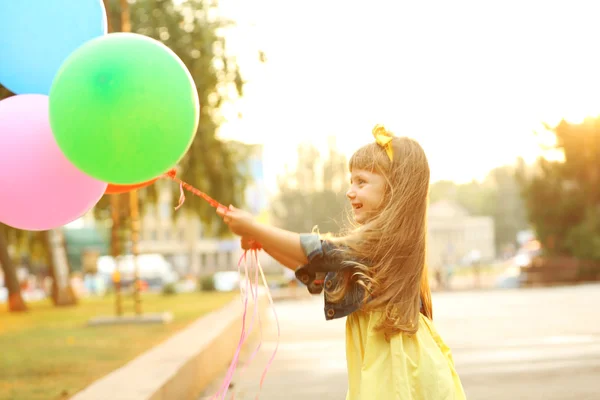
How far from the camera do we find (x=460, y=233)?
80.2 metres

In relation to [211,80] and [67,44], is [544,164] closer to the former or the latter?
[211,80]

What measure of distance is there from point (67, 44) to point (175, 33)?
1236 centimetres

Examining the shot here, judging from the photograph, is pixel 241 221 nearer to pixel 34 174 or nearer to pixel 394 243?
pixel 394 243

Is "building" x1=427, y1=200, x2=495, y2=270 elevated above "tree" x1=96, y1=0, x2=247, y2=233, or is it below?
below

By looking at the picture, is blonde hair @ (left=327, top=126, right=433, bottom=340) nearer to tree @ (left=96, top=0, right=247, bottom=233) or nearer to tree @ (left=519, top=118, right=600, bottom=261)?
tree @ (left=96, top=0, right=247, bottom=233)

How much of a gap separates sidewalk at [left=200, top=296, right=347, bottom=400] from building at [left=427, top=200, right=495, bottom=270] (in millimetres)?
58431

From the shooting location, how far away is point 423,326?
335 centimetres

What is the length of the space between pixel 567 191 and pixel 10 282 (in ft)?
64.3

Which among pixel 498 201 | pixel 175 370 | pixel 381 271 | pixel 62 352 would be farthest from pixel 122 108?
pixel 498 201

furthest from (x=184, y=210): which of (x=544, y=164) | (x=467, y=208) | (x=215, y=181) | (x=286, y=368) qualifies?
(x=467, y=208)

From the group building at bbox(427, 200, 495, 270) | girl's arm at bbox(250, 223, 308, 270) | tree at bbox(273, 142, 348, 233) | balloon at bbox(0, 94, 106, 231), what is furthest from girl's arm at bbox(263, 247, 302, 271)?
building at bbox(427, 200, 495, 270)

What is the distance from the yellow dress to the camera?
3148 millimetres

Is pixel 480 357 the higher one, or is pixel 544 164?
pixel 544 164

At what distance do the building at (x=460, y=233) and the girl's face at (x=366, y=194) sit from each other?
66.7m
